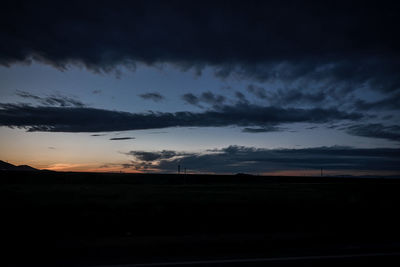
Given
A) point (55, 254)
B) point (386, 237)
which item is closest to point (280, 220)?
point (386, 237)

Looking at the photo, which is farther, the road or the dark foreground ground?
the dark foreground ground

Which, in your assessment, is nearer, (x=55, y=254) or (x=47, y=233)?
(x=55, y=254)

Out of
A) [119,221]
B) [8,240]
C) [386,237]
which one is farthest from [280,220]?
[8,240]

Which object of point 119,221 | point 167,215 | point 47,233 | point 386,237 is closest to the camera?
point 386,237

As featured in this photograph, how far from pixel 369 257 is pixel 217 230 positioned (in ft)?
16.7

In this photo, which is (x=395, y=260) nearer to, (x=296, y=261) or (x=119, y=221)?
(x=296, y=261)

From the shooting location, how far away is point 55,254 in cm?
618

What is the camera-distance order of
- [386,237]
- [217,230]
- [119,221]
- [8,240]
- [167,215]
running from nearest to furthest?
[8,240] → [386,237] → [217,230] → [119,221] → [167,215]

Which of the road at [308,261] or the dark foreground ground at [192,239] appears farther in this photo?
the dark foreground ground at [192,239]

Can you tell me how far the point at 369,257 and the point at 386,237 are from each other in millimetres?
2873

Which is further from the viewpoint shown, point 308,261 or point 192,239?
point 192,239

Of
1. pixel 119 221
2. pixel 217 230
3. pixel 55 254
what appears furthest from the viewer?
pixel 119 221

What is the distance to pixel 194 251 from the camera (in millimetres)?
6547

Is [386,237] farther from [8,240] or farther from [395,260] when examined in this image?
[8,240]
